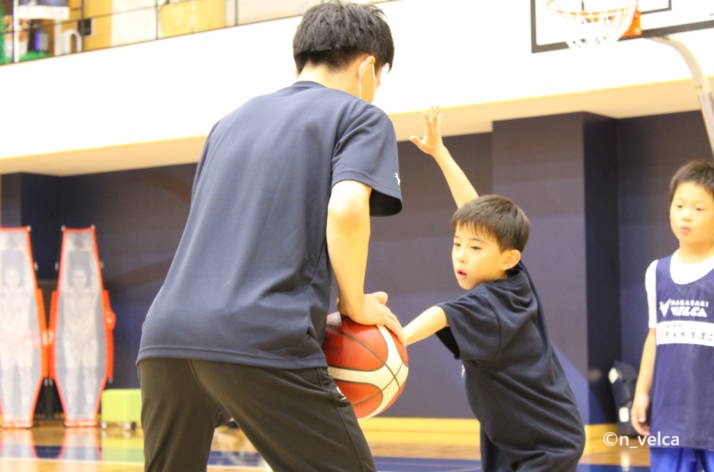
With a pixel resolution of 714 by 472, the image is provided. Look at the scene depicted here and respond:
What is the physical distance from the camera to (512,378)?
11.5ft

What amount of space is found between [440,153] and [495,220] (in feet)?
1.35

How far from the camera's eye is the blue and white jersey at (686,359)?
4.38 meters

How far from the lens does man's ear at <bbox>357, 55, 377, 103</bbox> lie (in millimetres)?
2891

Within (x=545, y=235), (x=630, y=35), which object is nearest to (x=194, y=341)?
(x=630, y=35)

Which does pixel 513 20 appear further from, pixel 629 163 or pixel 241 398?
pixel 241 398

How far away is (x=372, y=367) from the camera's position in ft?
9.62

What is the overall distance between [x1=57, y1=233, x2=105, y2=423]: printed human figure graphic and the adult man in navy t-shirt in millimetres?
9434

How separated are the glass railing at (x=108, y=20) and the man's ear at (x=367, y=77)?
7.57 metres

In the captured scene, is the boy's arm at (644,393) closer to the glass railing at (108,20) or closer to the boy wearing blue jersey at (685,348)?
the boy wearing blue jersey at (685,348)

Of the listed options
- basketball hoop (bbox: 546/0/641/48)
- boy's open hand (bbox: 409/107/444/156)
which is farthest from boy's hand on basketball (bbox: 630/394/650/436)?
basketball hoop (bbox: 546/0/641/48)

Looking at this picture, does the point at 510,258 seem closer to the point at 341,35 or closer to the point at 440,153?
the point at 440,153

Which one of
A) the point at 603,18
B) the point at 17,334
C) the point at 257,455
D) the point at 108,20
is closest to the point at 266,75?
the point at 108,20

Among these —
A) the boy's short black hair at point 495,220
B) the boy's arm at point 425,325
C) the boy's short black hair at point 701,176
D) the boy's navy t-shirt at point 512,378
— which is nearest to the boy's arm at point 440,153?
the boy's short black hair at point 495,220

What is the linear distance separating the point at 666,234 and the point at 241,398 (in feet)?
26.9
